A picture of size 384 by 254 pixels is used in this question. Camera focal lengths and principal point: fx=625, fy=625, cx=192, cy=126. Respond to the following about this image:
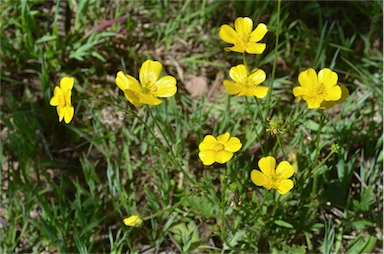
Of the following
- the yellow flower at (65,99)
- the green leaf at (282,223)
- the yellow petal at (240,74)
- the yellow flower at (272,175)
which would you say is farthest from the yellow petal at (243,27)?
the green leaf at (282,223)

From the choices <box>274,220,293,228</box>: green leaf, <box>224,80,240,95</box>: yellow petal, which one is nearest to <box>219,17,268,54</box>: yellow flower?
<box>224,80,240,95</box>: yellow petal

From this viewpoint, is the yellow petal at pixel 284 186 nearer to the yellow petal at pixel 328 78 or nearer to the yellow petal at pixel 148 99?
the yellow petal at pixel 328 78

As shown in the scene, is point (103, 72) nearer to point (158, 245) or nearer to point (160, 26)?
point (160, 26)

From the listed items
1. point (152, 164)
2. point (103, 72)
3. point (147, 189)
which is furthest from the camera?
point (103, 72)

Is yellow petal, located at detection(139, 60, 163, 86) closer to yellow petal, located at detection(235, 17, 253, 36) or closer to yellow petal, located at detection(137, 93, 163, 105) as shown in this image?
yellow petal, located at detection(137, 93, 163, 105)

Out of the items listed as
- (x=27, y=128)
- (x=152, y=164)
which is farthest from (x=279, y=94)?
(x=27, y=128)

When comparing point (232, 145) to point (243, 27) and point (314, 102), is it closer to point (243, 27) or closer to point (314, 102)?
point (314, 102)

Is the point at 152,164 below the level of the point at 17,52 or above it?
below
